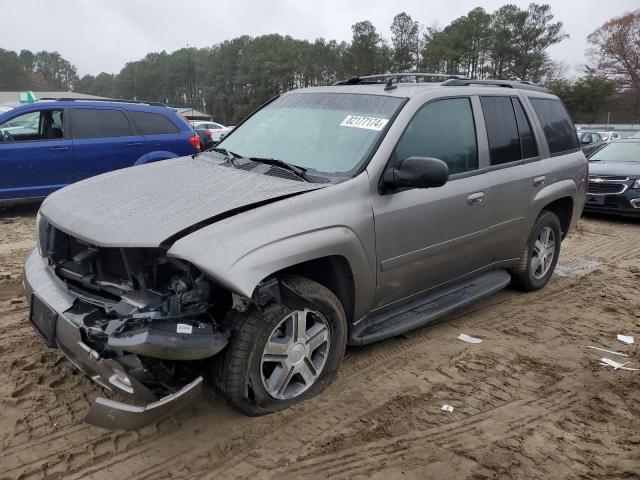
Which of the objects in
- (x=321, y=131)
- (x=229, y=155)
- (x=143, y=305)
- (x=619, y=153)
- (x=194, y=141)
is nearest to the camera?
(x=143, y=305)

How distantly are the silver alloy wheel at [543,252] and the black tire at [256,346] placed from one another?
2828 mm

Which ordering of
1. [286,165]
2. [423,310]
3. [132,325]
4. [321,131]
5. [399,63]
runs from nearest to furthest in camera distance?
[132,325], [286,165], [321,131], [423,310], [399,63]

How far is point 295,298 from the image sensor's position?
9.56 feet

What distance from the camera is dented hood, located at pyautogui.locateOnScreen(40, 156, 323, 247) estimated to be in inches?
106

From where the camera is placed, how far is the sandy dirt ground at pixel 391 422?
8.87 ft

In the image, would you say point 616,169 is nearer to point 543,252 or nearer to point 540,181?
point 543,252

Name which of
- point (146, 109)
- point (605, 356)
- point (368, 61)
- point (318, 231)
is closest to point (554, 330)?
point (605, 356)

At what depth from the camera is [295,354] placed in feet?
9.90

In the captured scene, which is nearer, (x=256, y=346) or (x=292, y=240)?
(x=256, y=346)

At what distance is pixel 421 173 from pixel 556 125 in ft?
8.99

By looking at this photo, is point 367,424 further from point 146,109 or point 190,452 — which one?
point 146,109

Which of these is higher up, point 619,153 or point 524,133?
point 524,133

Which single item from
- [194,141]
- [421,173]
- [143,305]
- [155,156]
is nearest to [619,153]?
[194,141]

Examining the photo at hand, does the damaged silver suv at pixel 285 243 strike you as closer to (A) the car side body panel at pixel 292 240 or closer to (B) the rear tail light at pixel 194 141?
(A) the car side body panel at pixel 292 240
